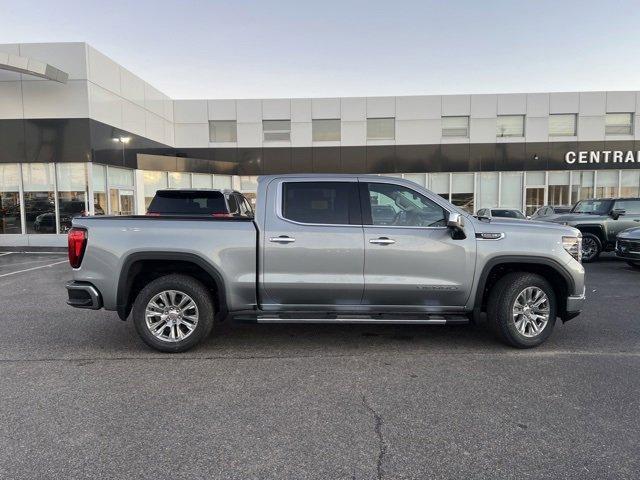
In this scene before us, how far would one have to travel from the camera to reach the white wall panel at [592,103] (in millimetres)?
21703

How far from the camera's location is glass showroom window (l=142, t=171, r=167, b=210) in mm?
19078

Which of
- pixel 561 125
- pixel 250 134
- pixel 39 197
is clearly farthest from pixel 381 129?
pixel 39 197

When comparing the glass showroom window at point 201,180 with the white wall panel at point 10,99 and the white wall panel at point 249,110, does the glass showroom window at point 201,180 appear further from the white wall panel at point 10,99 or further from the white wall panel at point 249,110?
the white wall panel at point 10,99

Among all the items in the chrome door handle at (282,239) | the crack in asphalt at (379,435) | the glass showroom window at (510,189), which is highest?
the glass showroom window at (510,189)

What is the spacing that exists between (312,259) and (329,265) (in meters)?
0.20

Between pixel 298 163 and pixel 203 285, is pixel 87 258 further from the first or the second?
pixel 298 163

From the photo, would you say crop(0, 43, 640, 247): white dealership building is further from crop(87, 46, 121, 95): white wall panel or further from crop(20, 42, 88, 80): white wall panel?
crop(20, 42, 88, 80): white wall panel

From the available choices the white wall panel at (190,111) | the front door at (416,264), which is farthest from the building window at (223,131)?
the front door at (416,264)

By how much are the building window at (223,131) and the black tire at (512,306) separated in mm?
19856

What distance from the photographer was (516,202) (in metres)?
22.6

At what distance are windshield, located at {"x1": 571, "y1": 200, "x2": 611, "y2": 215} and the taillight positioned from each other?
13175 mm

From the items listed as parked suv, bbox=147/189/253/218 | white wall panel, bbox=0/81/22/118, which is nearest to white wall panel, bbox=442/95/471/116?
parked suv, bbox=147/189/253/218

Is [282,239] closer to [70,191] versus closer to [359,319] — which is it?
[359,319]

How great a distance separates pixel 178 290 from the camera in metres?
4.68
